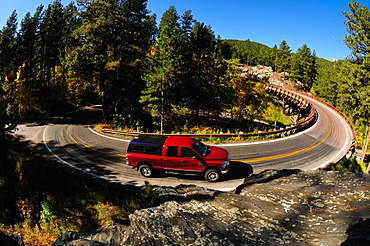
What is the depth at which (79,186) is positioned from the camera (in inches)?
463

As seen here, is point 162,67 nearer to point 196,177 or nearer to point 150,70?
point 150,70

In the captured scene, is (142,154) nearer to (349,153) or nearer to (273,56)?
(349,153)

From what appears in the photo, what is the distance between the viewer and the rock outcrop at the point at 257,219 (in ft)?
10.6

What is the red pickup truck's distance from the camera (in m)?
10.5

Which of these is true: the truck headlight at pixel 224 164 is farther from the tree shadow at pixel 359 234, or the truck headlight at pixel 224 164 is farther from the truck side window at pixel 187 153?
the tree shadow at pixel 359 234

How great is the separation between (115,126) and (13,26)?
29126mm

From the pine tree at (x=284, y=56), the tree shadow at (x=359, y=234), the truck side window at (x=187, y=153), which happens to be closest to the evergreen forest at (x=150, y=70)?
the truck side window at (x=187, y=153)

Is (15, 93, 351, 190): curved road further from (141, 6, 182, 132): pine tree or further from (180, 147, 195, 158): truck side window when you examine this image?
(141, 6, 182, 132): pine tree

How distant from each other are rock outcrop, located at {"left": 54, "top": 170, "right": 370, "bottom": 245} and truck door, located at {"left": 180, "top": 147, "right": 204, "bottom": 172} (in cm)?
492

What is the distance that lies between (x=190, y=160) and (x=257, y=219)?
6694 millimetres

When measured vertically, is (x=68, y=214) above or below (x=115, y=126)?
below

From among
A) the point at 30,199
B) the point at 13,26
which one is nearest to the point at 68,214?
the point at 30,199

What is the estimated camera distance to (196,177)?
11.3 metres

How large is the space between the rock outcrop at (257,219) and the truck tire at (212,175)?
501 centimetres
